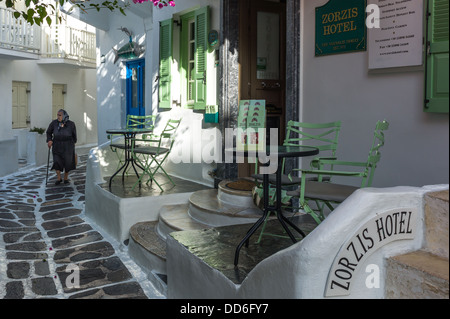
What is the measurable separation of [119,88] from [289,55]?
751 centimetres

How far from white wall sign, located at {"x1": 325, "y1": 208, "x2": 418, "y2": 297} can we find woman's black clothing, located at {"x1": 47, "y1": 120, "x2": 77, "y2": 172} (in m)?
9.08

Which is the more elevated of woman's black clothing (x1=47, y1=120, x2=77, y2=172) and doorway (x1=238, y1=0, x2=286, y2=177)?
doorway (x1=238, y1=0, x2=286, y2=177)

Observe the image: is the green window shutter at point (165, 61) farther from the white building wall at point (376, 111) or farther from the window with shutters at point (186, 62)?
the white building wall at point (376, 111)

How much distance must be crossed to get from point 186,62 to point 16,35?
→ 8.24 m

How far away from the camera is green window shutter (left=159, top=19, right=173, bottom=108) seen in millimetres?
8922

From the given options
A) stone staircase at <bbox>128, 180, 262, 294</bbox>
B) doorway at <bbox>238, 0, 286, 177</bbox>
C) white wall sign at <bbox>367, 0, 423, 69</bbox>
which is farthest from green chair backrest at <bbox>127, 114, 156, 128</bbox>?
white wall sign at <bbox>367, 0, 423, 69</bbox>

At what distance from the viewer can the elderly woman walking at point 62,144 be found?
35.1 ft

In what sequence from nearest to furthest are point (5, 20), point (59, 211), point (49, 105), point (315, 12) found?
point (315, 12), point (59, 211), point (5, 20), point (49, 105)

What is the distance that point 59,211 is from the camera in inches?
320

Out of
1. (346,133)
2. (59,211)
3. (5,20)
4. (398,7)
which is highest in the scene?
(5,20)

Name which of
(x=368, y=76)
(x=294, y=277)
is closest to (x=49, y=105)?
(x=368, y=76)

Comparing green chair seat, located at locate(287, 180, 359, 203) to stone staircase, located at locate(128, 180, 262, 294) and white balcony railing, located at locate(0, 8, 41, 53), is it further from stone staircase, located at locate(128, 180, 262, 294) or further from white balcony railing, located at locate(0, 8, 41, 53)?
white balcony railing, located at locate(0, 8, 41, 53)

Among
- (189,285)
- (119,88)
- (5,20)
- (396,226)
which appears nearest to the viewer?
(396,226)
